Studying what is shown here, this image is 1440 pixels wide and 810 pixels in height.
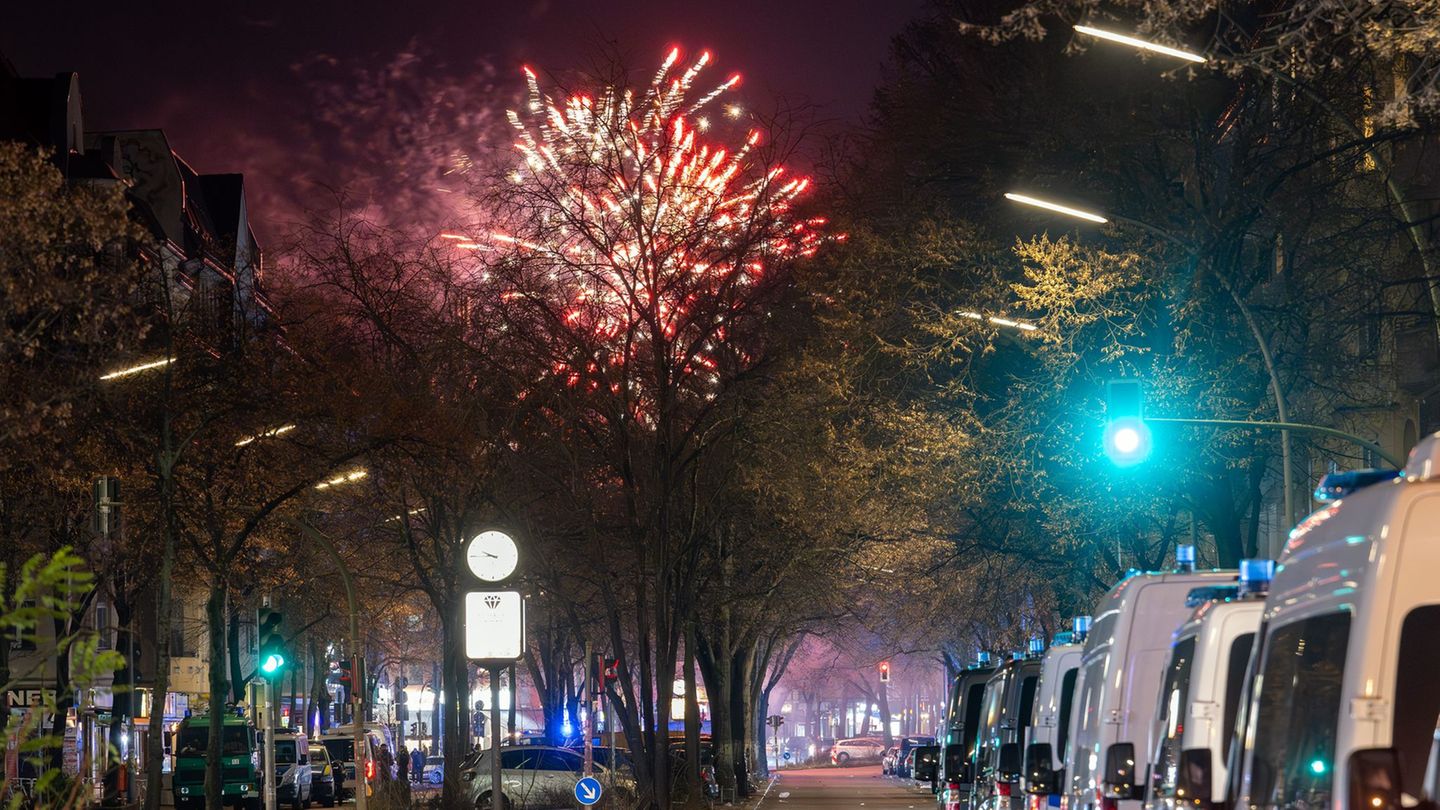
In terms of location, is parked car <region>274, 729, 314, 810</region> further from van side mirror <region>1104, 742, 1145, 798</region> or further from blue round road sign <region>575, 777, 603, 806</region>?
van side mirror <region>1104, 742, 1145, 798</region>

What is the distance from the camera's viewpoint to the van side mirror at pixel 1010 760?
17.6 meters

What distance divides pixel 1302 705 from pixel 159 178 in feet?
234

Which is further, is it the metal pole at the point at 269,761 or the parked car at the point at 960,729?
the metal pole at the point at 269,761

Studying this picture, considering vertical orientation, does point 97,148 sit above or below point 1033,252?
above

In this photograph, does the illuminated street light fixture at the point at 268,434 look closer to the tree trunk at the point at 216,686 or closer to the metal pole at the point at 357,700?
the tree trunk at the point at 216,686

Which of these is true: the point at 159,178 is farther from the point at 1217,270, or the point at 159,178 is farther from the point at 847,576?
the point at 1217,270

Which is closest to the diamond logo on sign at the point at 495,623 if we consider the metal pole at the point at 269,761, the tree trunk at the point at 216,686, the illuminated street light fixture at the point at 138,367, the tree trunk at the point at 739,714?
the metal pole at the point at 269,761

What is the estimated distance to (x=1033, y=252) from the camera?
90.5 feet

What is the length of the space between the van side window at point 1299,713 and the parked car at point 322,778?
51015 mm

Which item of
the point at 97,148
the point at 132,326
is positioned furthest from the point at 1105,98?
the point at 97,148

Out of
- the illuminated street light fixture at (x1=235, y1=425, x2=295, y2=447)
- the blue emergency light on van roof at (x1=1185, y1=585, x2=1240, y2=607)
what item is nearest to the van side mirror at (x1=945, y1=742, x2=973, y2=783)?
the blue emergency light on van roof at (x1=1185, y1=585, x2=1240, y2=607)

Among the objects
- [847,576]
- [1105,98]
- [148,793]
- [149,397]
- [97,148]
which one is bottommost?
[148,793]

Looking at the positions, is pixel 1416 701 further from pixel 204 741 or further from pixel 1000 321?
pixel 204 741

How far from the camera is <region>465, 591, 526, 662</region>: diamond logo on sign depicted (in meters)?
15.8
